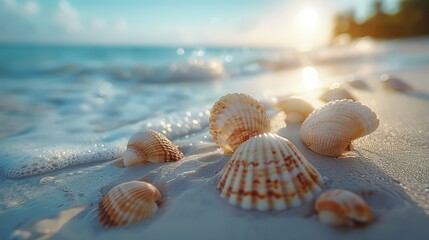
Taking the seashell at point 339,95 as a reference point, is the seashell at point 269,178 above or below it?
below

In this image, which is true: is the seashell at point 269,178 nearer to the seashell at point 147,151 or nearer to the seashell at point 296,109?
the seashell at point 147,151

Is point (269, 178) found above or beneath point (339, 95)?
beneath

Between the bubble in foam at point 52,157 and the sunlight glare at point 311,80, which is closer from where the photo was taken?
the bubble in foam at point 52,157

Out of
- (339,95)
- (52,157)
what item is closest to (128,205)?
(52,157)

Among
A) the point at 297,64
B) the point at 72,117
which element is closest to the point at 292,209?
the point at 72,117

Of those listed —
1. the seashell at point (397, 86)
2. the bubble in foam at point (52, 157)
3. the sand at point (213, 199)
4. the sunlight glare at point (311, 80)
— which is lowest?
the sand at point (213, 199)

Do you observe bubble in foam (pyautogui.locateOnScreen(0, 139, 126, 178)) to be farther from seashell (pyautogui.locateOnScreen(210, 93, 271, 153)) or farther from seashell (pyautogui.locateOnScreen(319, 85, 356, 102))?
seashell (pyautogui.locateOnScreen(319, 85, 356, 102))

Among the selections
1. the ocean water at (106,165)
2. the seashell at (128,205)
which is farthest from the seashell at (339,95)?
the seashell at (128,205)

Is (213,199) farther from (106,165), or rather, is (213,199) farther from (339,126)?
(106,165)
